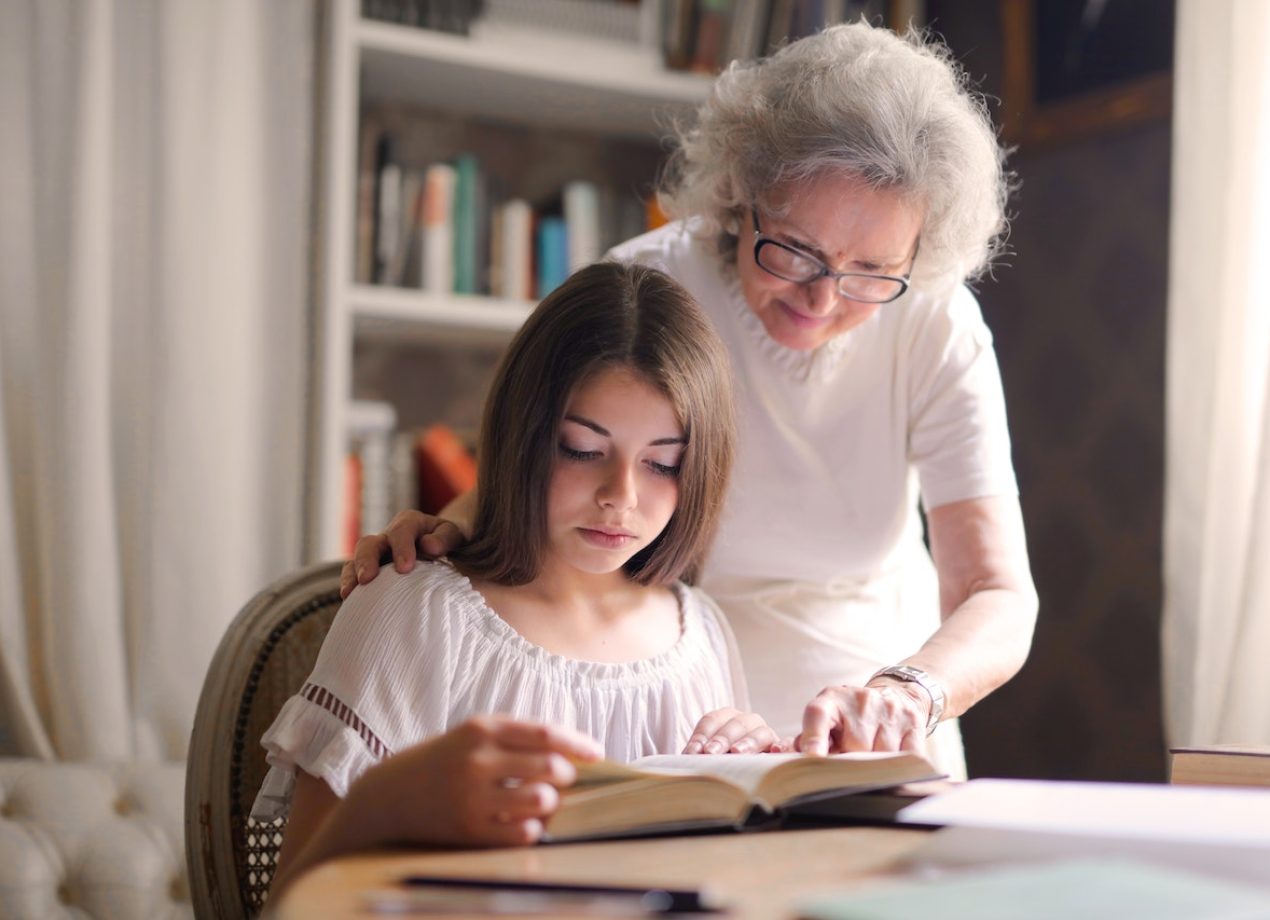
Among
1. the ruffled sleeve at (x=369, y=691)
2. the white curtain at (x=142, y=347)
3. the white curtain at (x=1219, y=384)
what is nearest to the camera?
the ruffled sleeve at (x=369, y=691)

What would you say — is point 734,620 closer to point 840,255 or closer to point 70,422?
point 840,255

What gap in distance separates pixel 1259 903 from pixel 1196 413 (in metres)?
1.58

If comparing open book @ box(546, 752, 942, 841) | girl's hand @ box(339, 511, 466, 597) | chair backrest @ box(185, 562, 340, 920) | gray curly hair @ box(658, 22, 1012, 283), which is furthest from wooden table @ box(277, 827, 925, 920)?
gray curly hair @ box(658, 22, 1012, 283)

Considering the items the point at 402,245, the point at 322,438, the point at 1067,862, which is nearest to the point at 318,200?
the point at 402,245

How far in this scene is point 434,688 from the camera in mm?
1167

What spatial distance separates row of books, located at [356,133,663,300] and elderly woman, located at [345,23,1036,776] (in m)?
0.99

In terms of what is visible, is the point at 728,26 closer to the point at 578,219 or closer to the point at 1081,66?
the point at 578,219

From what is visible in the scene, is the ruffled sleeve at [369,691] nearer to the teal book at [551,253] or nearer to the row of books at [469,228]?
the row of books at [469,228]

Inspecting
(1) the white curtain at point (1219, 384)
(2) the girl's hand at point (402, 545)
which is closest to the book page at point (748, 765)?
(2) the girl's hand at point (402, 545)

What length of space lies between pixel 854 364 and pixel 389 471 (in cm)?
133

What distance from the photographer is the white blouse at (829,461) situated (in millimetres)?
1606

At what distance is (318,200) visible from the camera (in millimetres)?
2508

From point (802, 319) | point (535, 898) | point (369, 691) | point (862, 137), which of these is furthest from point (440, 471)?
point (535, 898)

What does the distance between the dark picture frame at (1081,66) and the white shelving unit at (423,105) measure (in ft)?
2.17
